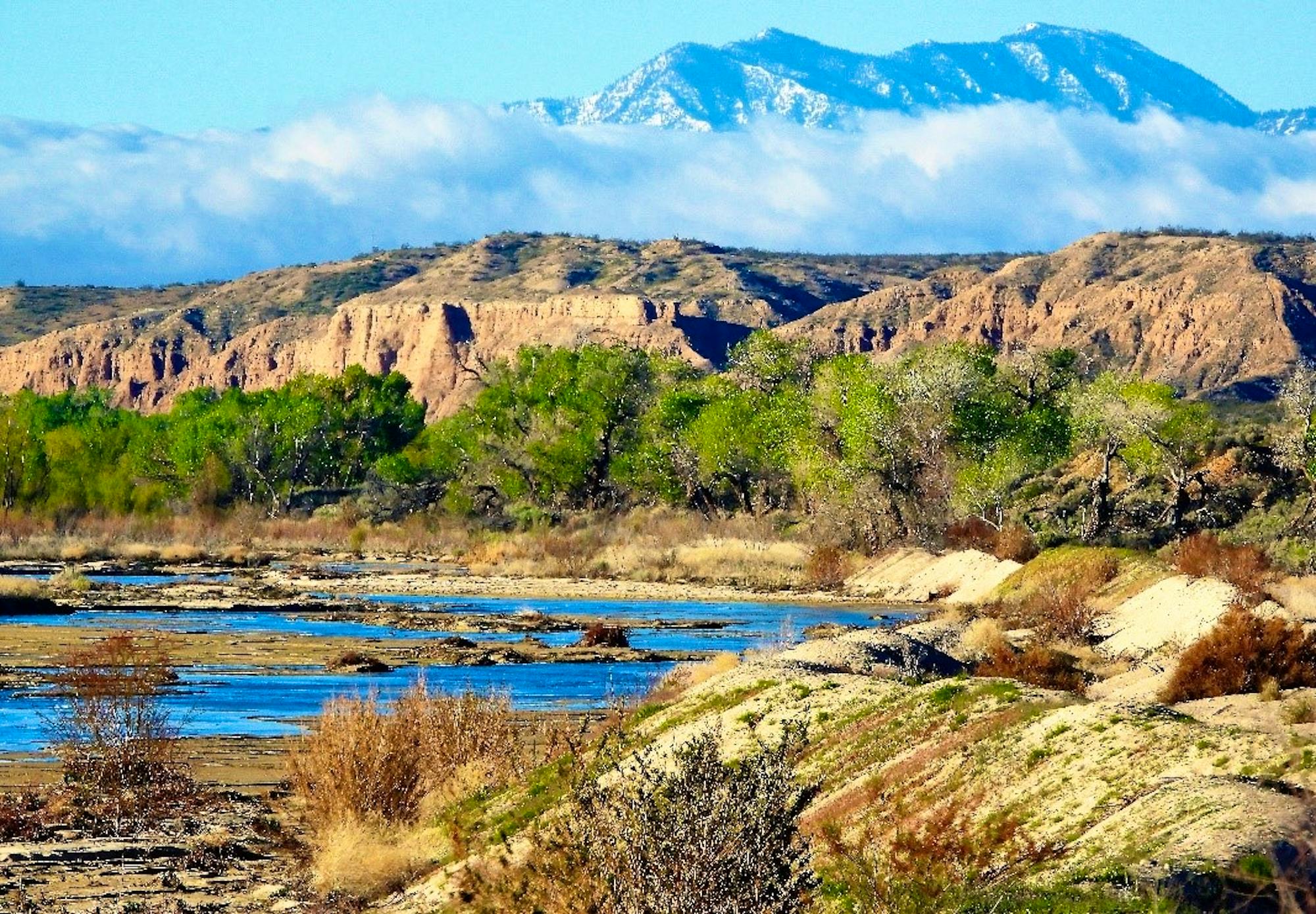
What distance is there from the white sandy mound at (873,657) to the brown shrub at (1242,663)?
330cm

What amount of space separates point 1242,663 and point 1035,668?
413cm

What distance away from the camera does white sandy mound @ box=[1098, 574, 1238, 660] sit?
34.9m

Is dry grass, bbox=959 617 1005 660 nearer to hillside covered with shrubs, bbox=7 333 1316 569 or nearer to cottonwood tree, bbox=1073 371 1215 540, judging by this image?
hillside covered with shrubs, bbox=7 333 1316 569

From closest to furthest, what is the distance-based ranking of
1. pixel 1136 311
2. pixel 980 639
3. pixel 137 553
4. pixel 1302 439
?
pixel 980 639, pixel 1302 439, pixel 137 553, pixel 1136 311

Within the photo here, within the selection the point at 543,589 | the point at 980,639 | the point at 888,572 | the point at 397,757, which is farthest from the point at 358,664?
the point at 888,572

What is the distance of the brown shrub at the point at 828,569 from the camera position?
66.9 m

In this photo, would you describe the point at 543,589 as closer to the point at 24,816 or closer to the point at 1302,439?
the point at 1302,439

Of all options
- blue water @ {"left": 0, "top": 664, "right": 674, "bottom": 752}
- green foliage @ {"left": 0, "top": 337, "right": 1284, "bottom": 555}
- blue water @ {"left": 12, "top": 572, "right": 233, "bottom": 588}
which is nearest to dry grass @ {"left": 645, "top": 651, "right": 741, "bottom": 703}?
blue water @ {"left": 0, "top": 664, "right": 674, "bottom": 752}

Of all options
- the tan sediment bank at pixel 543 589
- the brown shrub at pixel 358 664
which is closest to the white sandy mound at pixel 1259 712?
the brown shrub at pixel 358 664

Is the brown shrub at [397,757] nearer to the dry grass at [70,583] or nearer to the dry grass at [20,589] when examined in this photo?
the dry grass at [20,589]

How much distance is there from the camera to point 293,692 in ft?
117

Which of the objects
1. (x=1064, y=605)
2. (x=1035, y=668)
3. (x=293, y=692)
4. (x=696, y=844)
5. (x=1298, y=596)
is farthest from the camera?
(x=1064, y=605)

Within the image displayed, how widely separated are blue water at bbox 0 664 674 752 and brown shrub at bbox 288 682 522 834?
5088 millimetres

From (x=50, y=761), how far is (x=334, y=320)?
174m
